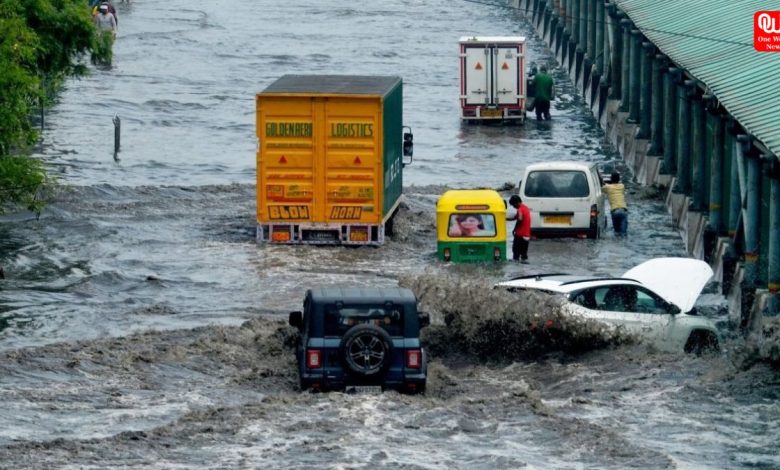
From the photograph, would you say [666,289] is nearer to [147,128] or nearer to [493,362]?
[493,362]

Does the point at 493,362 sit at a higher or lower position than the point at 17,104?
lower

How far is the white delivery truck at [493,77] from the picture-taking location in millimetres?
54688

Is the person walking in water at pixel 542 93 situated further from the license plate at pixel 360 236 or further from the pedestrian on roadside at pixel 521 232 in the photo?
the pedestrian on roadside at pixel 521 232

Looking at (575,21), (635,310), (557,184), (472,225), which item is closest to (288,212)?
(472,225)

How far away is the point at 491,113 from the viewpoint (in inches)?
2208

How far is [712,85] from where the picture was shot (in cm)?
3297

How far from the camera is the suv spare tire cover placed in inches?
872

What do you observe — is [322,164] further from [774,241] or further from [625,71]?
[625,71]

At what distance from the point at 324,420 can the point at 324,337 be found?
1.37m

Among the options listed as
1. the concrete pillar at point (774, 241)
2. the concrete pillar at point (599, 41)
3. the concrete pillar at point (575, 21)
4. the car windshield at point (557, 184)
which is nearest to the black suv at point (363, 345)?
the concrete pillar at point (774, 241)

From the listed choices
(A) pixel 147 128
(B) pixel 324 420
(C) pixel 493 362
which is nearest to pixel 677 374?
(C) pixel 493 362

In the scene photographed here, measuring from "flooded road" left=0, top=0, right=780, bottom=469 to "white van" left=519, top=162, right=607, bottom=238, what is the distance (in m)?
0.66

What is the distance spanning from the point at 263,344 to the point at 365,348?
454cm

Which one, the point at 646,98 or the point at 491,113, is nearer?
the point at 646,98
